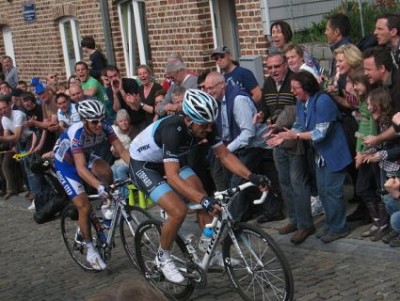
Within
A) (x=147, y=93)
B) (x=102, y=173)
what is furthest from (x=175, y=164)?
(x=147, y=93)

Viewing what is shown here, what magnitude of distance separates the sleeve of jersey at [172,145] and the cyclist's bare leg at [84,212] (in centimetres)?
178

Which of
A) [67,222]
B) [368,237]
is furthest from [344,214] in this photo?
[67,222]

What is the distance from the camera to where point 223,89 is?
8430mm

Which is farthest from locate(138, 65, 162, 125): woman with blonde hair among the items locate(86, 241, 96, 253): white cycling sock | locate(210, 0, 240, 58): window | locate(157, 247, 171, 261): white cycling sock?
locate(157, 247, 171, 261): white cycling sock

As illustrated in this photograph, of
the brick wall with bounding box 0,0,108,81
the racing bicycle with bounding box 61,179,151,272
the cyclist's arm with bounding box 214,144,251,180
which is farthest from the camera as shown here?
the brick wall with bounding box 0,0,108,81

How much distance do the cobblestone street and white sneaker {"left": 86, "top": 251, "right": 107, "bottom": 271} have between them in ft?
0.37

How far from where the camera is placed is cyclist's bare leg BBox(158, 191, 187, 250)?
262 inches

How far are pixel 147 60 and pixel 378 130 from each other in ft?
26.8

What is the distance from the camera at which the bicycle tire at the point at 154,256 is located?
22.6ft

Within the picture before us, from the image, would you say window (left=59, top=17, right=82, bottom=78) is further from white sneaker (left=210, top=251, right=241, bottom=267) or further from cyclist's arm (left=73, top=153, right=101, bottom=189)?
white sneaker (left=210, top=251, right=241, bottom=267)

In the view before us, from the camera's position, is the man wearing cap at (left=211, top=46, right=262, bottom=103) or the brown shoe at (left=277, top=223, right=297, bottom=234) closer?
the brown shoe at (left=277, top=223, right=297, bottom=234)

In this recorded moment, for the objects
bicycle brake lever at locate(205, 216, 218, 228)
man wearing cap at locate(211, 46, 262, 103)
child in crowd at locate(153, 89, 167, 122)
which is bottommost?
bicycle brake lever at locate(205, 216, 218, 228)

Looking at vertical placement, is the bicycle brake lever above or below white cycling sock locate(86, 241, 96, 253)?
above

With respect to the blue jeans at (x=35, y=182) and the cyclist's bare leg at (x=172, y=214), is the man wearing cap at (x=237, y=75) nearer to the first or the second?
the cyclist's bare leg at (x=172, y=214)
